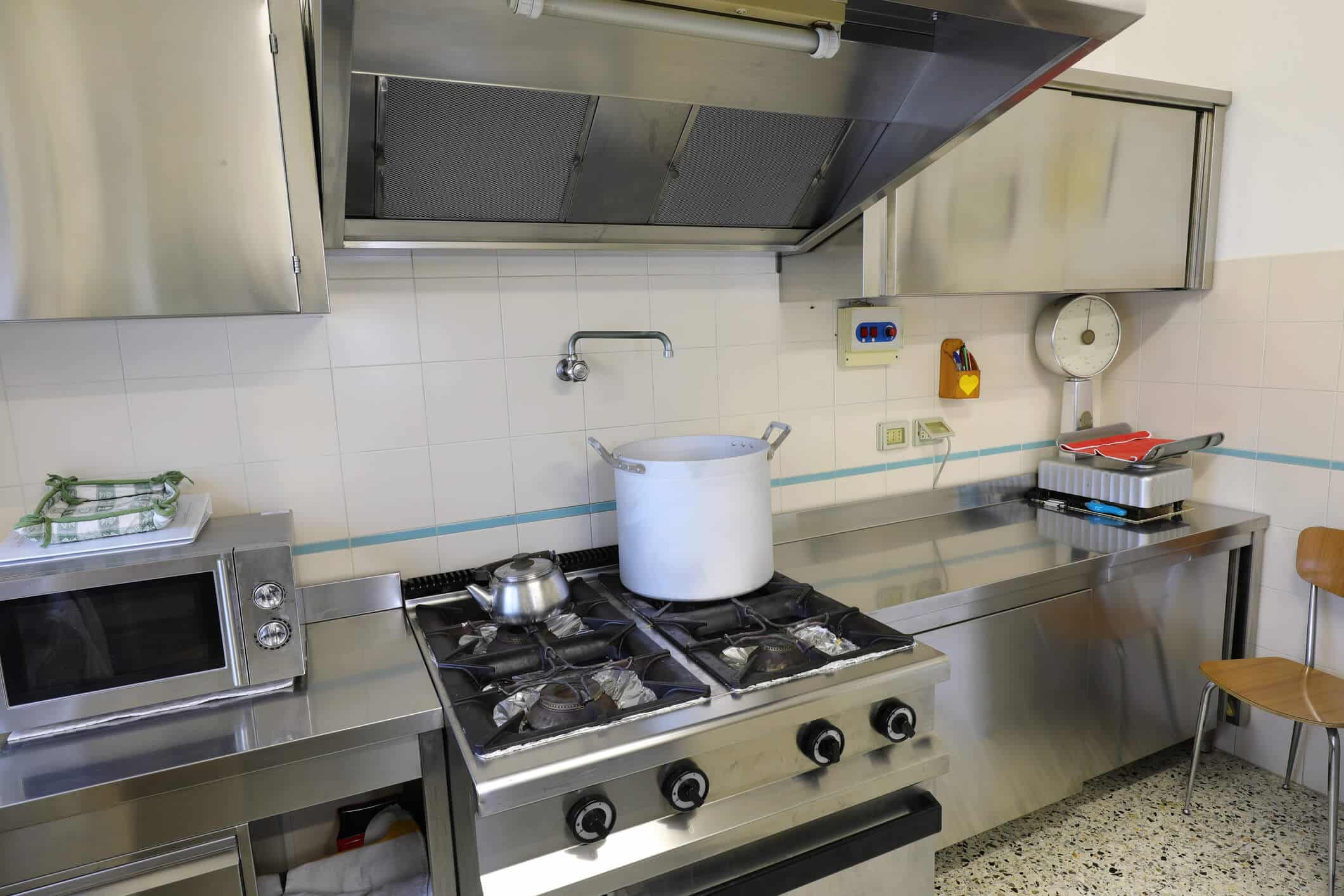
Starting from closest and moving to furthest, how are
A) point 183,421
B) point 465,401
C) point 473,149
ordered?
1. point 473,149
2. point 183,421
3. point 465,401

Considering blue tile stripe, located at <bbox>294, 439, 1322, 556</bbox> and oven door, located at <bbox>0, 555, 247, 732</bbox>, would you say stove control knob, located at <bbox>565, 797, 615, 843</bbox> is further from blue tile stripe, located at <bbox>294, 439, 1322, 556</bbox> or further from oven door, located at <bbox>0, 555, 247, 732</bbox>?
blue tile stripe, located at <bbox>294, 439, 1322, 556</bbox>

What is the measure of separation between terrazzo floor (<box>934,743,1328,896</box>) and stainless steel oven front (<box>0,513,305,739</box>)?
153 cm

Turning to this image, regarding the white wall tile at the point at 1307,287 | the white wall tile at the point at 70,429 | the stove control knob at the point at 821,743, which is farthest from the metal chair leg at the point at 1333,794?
the white wall tile at the point at 70,429

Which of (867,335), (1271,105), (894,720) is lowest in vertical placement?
(894,720)

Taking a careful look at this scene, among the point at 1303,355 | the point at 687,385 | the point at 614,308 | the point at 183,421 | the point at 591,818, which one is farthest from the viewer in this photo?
the point at 1303,355

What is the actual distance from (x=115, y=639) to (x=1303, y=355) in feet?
8.39

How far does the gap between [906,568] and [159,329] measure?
1.56 meters

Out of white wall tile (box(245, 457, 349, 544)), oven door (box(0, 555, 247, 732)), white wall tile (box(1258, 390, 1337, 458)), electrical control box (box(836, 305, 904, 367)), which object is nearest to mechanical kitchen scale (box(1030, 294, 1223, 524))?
white wall tile (box(1258, 390, 1337, 458))

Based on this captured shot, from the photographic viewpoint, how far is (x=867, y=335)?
2.03 metres

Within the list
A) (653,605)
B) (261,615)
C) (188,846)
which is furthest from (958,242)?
(188,846)

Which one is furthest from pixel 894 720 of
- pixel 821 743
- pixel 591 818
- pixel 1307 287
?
pixel 1307 287

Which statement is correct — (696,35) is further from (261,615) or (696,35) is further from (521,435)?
(261,615)

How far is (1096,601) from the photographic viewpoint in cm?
187

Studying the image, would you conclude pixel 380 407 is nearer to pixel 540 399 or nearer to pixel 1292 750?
pixel 540 399
